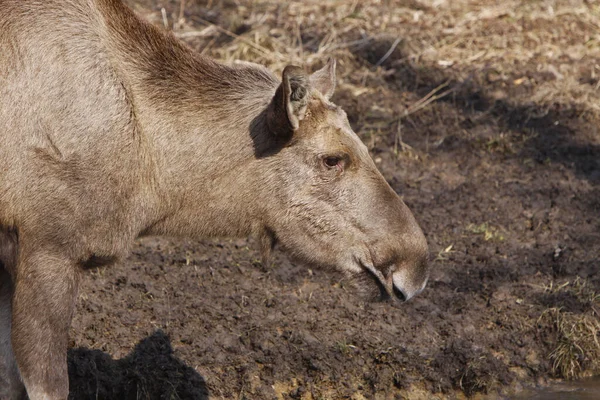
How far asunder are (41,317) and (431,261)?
367 cm

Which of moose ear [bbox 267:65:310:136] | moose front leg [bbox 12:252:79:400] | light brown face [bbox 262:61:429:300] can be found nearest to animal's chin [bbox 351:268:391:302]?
light brown face [bbox 262:61:429:300]

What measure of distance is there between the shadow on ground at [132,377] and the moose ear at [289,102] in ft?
6.46

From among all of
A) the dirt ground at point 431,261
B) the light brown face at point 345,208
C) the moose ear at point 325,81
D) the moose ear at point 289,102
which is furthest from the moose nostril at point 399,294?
the dirt ground at point 431,261

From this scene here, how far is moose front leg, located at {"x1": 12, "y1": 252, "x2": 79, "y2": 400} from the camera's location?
495 cm

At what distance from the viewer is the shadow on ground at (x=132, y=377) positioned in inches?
244

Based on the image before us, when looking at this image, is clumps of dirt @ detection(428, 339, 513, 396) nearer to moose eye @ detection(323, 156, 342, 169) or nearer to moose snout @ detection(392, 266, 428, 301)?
moose snout @ detection(392, 266, 428, 301)

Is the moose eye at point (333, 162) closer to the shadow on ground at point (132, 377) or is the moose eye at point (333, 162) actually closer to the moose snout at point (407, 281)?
the moose snout at point (407, 281)

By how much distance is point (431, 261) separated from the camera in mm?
7730

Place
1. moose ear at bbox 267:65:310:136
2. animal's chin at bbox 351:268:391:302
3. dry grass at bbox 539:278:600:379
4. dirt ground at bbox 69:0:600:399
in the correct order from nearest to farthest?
moose ear at bbox 267:65:310:136 < animal's chin at bbox 351:268:391:302 < dirt ground at bbox 69:0:600:399 < dry grass at bbox 539:278:600:379

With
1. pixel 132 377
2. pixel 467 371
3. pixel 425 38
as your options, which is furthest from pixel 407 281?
pixel 425 38

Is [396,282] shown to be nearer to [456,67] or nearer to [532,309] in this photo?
[532,309]

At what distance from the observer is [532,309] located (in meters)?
7.27

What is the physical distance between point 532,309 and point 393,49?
14.6ft

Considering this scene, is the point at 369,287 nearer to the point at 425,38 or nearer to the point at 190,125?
the point at 190,125
